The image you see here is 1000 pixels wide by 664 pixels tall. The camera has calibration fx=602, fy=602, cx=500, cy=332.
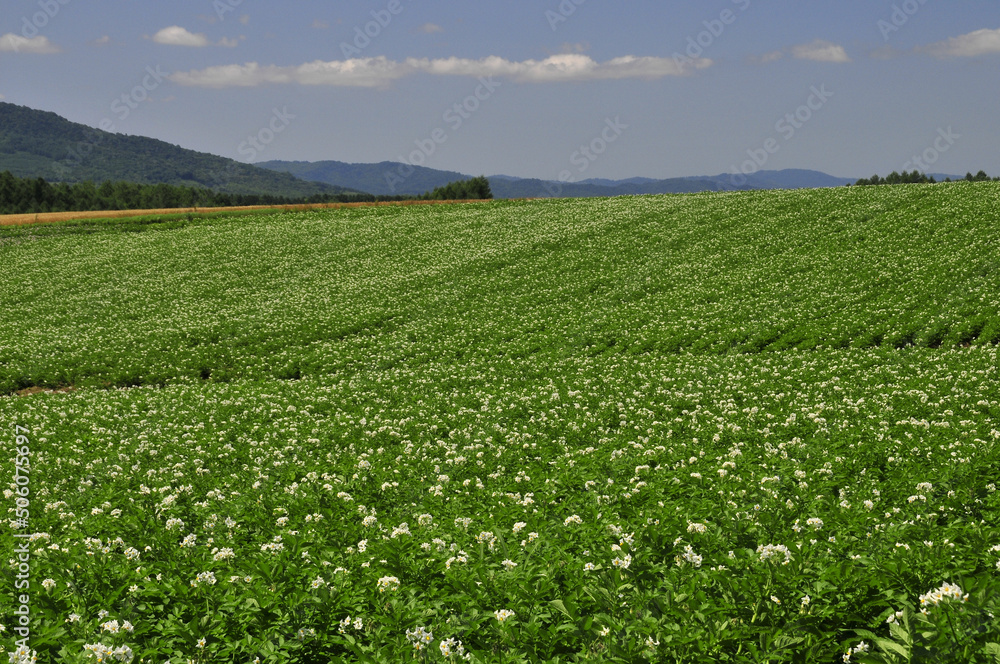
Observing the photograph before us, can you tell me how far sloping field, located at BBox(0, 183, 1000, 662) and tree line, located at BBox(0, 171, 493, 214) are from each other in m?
94.7

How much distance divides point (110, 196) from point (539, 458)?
687 feet

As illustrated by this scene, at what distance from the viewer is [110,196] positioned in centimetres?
17988

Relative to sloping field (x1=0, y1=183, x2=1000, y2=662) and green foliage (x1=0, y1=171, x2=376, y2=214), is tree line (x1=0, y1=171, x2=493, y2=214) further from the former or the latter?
sloping field (x1=0, y1=183, x2=1000, y2=662)

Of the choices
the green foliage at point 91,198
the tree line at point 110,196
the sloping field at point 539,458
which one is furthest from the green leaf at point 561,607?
the green foliage at point 91,198

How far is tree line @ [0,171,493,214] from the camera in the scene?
145 meters

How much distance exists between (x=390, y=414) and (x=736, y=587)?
12346 mm

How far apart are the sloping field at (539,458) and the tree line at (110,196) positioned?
3729 inches

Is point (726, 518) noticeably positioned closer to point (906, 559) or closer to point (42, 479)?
point (906, 559)

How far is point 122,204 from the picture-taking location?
176 m

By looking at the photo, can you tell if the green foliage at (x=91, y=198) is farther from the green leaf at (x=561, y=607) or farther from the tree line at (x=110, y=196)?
the green leaf at (x=561, y=607)

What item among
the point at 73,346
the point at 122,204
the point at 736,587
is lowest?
the point at 73,346

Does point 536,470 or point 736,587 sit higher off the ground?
point 736,587

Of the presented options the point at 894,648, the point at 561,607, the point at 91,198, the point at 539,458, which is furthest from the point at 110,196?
the point at 894,648

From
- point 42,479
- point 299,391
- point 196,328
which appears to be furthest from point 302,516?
point 196,328
